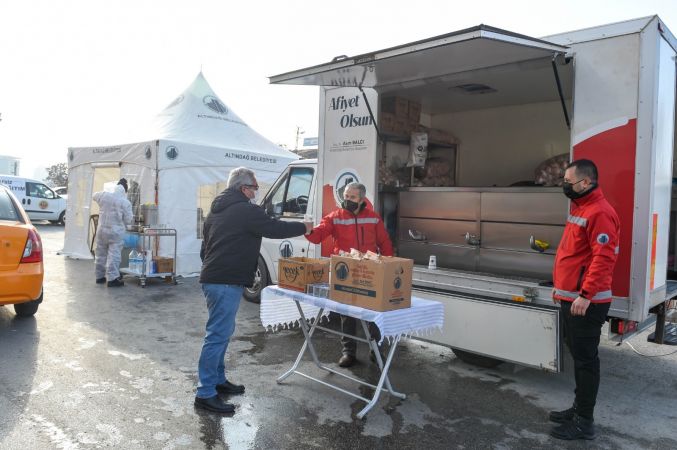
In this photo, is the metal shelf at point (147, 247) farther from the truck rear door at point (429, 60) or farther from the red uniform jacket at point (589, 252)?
the red uniform jacket at point (589, 252)

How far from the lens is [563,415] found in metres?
3.95

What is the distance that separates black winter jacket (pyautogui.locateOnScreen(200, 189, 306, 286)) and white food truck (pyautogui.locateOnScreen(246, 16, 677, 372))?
1.61 meters

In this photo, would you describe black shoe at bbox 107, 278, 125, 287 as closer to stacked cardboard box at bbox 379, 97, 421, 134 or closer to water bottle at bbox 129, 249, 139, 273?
water bottle at bbox 129, 249, 139, 273

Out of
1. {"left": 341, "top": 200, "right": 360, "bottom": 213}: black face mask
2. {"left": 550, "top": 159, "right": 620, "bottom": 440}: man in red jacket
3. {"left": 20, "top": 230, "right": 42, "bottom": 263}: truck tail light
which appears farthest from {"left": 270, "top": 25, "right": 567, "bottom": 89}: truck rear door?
{"left": 20, "top": 230, "right": 42, "bottom": 263}: truck tail light

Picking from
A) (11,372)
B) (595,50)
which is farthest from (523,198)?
(11,372)

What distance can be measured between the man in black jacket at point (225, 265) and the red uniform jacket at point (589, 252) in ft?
6.36

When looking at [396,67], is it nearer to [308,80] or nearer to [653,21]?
[308,80]

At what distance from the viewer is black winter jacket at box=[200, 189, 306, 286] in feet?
13.2

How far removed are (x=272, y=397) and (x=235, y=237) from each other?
51.8 inches

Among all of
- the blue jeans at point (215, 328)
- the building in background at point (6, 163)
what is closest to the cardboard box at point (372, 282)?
the blue jeans at point (215, 328)

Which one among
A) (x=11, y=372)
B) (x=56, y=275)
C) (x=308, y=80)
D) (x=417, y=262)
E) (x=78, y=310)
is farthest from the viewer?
(x=56, y=275)

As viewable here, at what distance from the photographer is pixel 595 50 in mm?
4203

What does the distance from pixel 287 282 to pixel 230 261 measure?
0.56 m

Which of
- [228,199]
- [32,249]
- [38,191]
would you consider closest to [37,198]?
[38,191]
